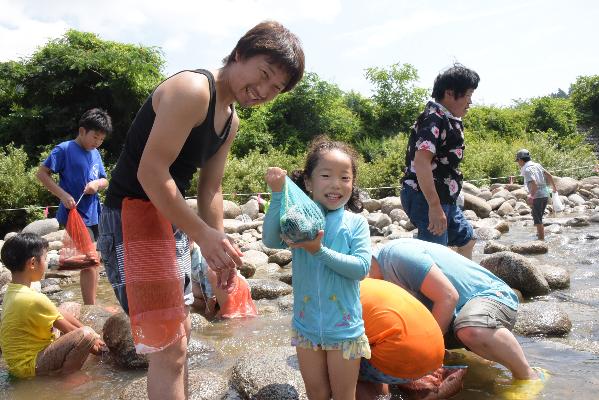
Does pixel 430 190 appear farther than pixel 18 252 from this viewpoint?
Yes

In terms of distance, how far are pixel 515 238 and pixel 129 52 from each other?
13591mm

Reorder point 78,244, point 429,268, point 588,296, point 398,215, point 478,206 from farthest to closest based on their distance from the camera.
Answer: point 478,206 → point 398,215 → point 588,296 → point 78,244 → point 429,268

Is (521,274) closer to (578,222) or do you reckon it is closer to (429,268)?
(429,268)

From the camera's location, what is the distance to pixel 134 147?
226 centimetres

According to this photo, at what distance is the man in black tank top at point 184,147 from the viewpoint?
1.97 meters

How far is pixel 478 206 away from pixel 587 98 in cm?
2288

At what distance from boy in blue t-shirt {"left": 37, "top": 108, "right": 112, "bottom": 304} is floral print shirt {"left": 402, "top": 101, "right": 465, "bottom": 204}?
2688mm

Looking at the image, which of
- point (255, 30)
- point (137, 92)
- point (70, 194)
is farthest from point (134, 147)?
point (137, 92)

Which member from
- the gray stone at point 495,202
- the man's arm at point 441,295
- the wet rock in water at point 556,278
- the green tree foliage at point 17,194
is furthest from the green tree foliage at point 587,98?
the man's arm at point 441,295

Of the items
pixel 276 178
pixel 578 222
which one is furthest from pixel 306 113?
pixel 276 178

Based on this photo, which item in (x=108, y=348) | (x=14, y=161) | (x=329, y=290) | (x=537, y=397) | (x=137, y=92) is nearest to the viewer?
(x=329, y=290)

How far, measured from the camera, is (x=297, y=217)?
236 cm

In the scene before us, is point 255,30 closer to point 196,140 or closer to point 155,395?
point 196,140

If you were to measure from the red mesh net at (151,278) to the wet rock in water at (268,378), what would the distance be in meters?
0.86
